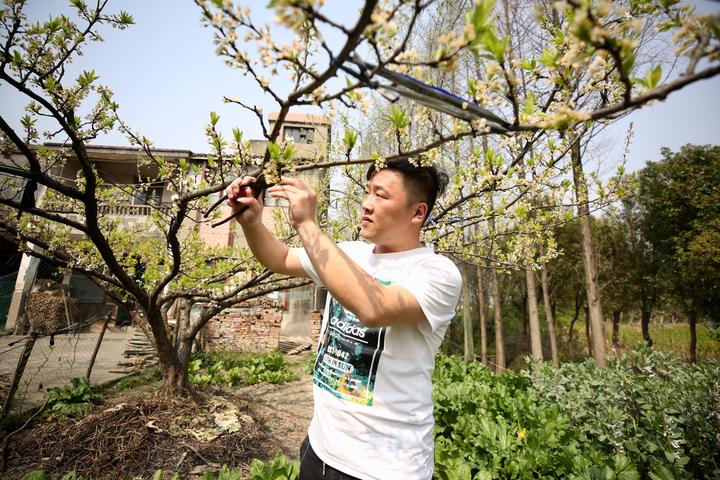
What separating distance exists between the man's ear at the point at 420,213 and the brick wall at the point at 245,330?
12470 mm

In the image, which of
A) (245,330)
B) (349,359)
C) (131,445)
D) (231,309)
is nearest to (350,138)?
(349,359)

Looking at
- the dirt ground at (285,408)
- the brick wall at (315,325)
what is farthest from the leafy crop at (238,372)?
the brick wall at (315,325)

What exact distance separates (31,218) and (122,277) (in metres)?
1.41

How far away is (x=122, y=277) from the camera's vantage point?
394 centimetres

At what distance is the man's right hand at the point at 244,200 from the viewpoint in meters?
1.55

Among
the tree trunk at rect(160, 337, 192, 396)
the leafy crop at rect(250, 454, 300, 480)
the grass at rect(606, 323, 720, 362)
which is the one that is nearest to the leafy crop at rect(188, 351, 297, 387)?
the tree trunk at rect(160, 337, 192, 396)

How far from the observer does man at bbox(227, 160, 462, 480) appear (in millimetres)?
1295

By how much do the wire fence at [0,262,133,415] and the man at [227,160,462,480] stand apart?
479 centimetres

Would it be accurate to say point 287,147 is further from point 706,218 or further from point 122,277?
point 706,218

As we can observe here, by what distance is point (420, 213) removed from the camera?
69.7 inches

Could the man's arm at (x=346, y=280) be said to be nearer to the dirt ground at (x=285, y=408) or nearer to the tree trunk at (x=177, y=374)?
the dirt ground at (x=285, y=408)

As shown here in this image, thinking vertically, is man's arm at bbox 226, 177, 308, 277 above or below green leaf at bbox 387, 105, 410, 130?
below

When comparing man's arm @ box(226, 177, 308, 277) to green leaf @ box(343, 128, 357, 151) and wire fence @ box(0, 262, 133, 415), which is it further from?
wire fence @ box(0, 262, 133, 415)

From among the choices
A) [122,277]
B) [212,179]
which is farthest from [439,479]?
[122,277]
